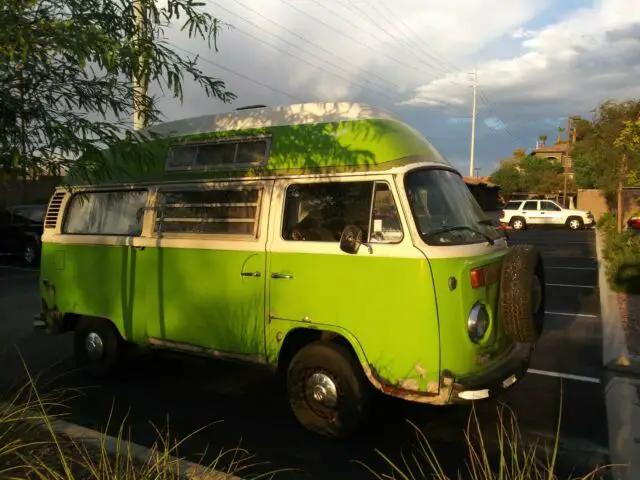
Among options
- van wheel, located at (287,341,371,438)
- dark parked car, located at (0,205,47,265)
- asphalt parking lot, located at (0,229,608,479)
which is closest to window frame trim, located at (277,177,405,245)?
van wheel, located at (287,341,371,438)

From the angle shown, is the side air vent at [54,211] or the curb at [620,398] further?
the side air vent at [54,211]

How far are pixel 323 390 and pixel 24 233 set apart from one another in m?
14.8

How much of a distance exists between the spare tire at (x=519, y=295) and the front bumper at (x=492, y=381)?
25cm

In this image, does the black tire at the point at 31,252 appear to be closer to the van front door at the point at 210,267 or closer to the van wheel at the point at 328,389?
the van front door at the point at 210,267

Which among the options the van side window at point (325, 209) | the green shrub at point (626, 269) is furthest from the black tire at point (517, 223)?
the van side window at point (325, 209)

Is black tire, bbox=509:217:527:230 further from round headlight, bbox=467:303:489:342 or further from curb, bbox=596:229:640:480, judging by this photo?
round headlight, bbox=467:303:489:342

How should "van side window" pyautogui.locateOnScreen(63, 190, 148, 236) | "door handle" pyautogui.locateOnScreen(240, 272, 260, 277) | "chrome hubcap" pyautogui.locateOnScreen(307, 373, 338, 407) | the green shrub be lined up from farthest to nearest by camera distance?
the green shrub
"van side window" pyautogui.locateOnScreen(63, 190, 148, 236)
"door handle" pyautogui.locateOnScreen(240, 272, 260, 277)
"chrome hubcap" pyautogui.locateOnScreen(307, 373, 338, 407)

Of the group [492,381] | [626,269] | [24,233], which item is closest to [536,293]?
[492,381]

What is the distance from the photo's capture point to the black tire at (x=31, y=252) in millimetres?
16297

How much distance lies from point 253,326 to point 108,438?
145 centimetres

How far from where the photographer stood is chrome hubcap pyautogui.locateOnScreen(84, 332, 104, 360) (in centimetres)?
623

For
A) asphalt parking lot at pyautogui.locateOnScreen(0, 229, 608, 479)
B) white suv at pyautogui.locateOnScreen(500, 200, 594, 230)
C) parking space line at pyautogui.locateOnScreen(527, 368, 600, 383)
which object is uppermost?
white suv at pyautogui.locateOnScreen(500, 200, 594, 230)

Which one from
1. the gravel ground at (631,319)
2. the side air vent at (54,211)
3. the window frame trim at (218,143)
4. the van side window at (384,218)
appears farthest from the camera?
→ the gravel ground at (631,319)

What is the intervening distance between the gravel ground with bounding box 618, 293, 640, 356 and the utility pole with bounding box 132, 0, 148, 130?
Answer: 6.37m
